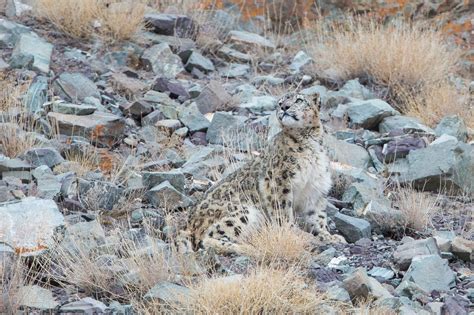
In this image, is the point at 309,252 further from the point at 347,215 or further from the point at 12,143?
the point at 12,143

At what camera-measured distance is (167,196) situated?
902 centimetres

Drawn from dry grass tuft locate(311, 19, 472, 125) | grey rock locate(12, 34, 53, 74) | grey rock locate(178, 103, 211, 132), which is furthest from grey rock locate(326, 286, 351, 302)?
grey rock locate(12, 34, 53, 74)

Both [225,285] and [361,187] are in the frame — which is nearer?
[225,285]

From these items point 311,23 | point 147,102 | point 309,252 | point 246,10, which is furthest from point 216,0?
point 309,252

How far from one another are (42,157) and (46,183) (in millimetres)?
737

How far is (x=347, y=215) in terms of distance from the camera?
29.9ft

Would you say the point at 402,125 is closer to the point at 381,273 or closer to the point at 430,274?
the point at 381,273

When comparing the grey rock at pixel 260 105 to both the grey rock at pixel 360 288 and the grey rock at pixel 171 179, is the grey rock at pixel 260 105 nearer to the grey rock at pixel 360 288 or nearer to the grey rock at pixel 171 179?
the grey rock at pixel 171 179

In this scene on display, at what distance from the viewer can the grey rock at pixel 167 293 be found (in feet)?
20.7

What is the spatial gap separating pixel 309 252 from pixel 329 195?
226 centimetres

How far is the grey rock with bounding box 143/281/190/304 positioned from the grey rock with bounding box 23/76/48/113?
15.9ft

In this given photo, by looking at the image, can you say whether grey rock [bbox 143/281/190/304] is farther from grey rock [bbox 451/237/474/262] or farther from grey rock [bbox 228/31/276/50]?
grey rock [bbox 228/31/276/50]

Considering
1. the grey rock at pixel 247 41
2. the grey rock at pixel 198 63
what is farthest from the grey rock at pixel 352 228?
the grey rock at pixel 247 41

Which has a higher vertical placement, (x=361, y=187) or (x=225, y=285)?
(x=225, y=285)
